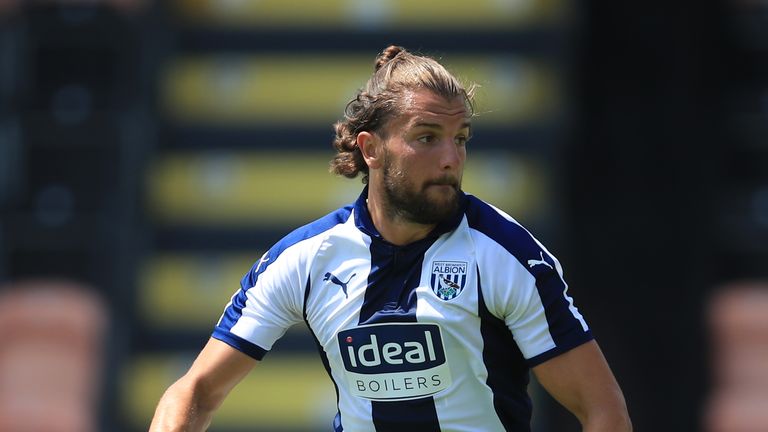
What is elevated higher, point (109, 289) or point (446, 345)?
point (446, 345)

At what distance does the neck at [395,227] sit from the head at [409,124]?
29 mm

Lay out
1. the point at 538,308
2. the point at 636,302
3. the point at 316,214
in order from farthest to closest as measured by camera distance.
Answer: the point at 316,214, the point at 636,302, the point at 538,308

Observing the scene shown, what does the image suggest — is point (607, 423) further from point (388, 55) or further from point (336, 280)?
point (388, 55)

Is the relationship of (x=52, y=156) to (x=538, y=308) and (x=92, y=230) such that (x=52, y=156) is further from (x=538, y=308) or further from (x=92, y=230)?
(x=538, y=308)

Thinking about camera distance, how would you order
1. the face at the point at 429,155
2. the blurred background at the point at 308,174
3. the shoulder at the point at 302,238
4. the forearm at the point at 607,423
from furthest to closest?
the blurred background at the point at 308,174, the shoulder at the point at 302,238, the face at the point at 429,155, the forearm at the point at 607,423

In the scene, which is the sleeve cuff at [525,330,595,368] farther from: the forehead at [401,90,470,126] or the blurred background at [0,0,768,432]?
the blurred background at [0,0,768,432]

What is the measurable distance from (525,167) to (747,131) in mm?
1549

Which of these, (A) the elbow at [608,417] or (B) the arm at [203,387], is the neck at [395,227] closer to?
(B) the arm at [203,387]

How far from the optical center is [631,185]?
893 centimetres

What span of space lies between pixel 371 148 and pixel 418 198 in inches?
9.8

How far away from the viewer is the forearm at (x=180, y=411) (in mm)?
3744

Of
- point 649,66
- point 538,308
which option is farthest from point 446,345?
point 649,66

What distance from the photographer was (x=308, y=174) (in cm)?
940

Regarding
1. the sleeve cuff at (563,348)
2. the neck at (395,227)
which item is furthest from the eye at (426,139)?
the sleeve cuff at (563,348)
